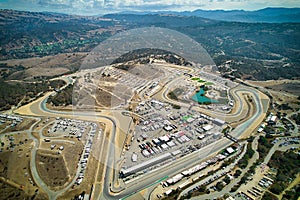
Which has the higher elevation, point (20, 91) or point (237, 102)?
point (237, 102)

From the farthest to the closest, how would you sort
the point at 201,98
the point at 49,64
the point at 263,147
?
the point at 49,64 < the point at 201,98 < the point at 263,147

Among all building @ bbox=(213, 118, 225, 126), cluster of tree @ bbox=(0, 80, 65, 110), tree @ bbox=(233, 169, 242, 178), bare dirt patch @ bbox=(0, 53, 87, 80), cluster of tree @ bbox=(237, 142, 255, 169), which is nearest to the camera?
tree @ bbox=(233, 169, 242, 178)

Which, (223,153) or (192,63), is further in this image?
(192,63)

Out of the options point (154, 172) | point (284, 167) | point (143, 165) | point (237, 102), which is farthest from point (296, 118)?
point (143, 165)

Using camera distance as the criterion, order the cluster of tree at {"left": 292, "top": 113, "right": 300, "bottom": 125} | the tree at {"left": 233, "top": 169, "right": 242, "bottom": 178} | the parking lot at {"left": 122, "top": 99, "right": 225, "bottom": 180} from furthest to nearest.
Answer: the cluster of tree at {"left": 292, "top": 113, "right": 300, "bottom": 125}
the parking lot at {"left": 122, "top": 99, "right": 225, "bottom": 180}
the tree at {"left": 233, "top": 169, "right": 242, "bottom": 178}

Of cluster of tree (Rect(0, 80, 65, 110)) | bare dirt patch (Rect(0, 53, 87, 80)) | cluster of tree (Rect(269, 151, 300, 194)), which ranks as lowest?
bare dirt patch (Rect(0, 53, 87, 80))

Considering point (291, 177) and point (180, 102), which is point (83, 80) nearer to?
point (180, 102)

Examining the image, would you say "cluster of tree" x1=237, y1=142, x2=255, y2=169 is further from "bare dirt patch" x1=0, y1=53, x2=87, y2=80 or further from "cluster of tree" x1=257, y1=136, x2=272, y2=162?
"bare dirt patch" x1=0, y1=53, x2=87, y2=80

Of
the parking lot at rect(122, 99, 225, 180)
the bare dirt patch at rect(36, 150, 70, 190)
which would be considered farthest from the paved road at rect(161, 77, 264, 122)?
the bare dirt patch at rect(36, 150, 70, 190)

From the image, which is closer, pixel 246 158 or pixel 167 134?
pixel 246 158

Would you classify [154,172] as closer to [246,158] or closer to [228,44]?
[246,158]

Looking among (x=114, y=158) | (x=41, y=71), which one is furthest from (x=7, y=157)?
(x=41, y=71)
